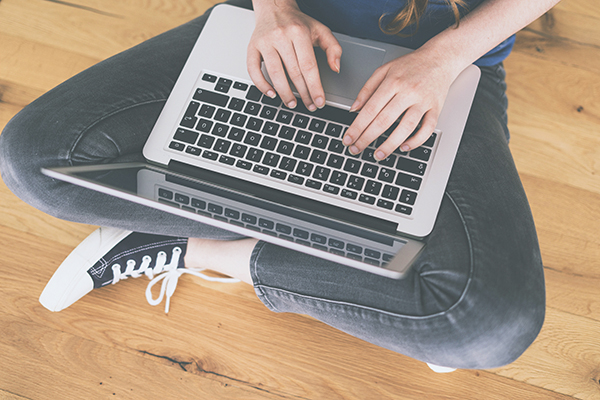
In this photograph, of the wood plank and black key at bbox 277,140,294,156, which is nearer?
black key at bbox 277,140,294,156

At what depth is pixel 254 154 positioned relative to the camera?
0.68 meters

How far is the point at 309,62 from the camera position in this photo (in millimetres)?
661

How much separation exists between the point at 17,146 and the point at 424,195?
695 mm

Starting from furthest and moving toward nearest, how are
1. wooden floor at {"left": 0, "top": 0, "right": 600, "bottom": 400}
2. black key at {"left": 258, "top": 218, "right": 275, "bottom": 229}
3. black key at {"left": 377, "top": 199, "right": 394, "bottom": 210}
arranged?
wooden floor at {"left": 0, "top": 0, "right": 600, "bottom": 400}
black key at {"left": 377, "top": 199, "right": 394, "bottom": 210}
black key at {"left": 258, "top": 218, "right": 275, "bottom": 229}

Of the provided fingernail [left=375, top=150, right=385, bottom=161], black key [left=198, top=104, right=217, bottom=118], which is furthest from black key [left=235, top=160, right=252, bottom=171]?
fingernail [left=375, top=150, right=385, bottom=161]

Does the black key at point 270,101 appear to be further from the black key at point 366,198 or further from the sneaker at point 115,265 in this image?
the sneaker at point 115,265

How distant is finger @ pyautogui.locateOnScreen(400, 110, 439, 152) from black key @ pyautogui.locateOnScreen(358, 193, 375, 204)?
9 centimetres

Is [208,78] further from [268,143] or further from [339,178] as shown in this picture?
[339,178]

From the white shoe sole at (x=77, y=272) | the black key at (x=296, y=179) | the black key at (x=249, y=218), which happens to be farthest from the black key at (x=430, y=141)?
the white shoe sole at (x=77, y=272)

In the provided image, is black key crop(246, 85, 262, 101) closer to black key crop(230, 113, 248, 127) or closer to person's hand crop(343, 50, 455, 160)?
black key crop(230, 113, 248, 127)

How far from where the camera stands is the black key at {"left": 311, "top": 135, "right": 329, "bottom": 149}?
679 mm

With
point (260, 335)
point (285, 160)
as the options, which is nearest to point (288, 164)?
point (285, 160)

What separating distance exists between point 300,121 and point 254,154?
0.10m

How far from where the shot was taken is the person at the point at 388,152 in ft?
2.13
